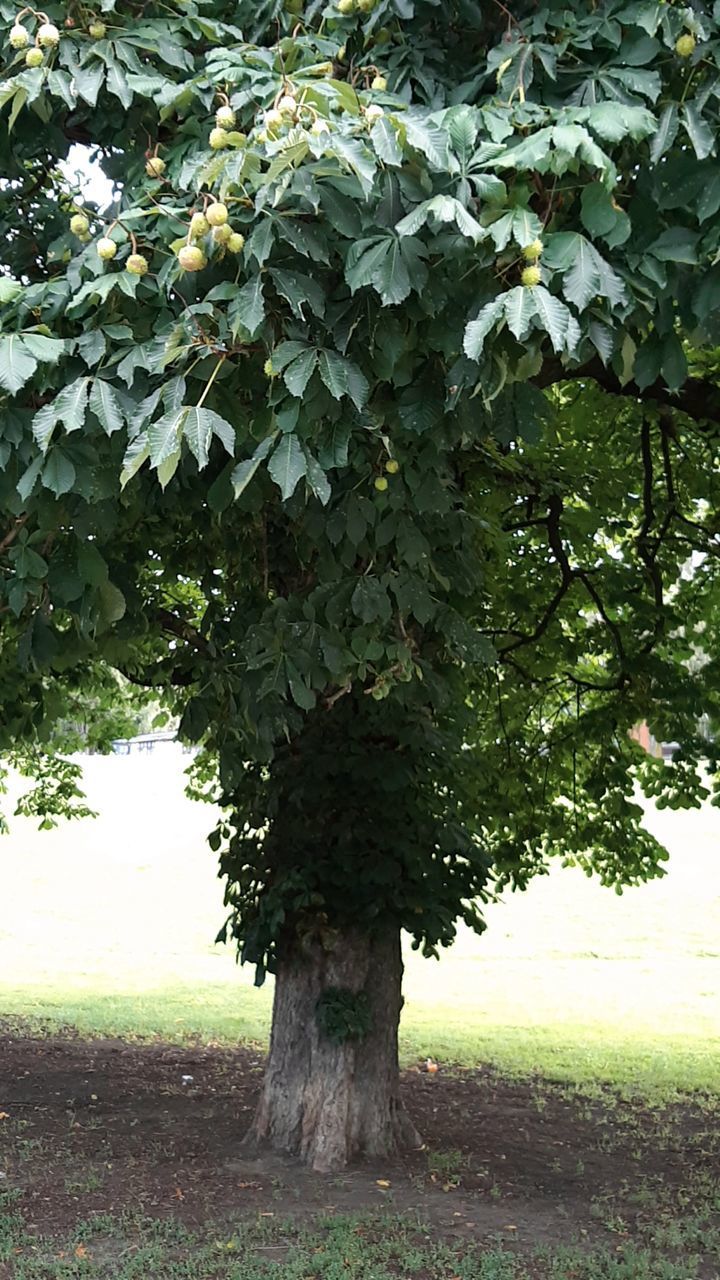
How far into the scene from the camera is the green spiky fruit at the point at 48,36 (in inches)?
124

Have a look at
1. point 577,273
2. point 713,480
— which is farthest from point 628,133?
point 713,480

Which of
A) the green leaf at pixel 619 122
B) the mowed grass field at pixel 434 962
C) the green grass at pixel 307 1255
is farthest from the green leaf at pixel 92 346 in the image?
the mowed grass field at pixel 434 962

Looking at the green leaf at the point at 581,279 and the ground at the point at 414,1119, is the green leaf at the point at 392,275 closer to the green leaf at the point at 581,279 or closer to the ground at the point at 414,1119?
the green leaf at the point at 581,279

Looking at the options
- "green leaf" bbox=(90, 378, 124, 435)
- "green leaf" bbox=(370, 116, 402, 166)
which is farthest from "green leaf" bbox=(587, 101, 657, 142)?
"green leaf" bbox=(90, 378, 124, 435)

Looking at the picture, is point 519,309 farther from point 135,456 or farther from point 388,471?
point 388,471

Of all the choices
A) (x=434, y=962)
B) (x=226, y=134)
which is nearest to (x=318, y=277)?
(x=226, y=134)

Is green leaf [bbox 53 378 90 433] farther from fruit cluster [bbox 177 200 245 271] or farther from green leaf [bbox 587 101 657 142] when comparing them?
green leaf [bbox 587 101 657 142]

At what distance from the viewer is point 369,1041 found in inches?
292

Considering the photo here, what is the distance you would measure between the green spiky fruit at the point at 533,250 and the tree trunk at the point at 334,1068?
5358 mm

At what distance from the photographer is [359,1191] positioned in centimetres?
668

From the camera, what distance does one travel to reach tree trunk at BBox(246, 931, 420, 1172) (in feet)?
23.8

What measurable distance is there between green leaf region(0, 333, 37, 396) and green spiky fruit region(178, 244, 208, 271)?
431 millimetres

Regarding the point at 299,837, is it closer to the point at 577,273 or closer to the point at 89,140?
the point at 89,140

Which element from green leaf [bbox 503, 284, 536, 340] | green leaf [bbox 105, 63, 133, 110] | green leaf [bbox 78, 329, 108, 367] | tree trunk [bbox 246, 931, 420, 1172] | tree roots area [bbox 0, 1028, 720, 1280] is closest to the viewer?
green leaf [bbox 503, 284, 536, 340]
